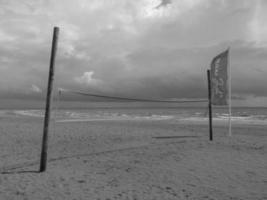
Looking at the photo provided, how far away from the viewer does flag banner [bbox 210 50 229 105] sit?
33.2ft

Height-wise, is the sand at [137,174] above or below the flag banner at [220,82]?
below

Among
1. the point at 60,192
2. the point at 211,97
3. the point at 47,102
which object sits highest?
the point at 211,97

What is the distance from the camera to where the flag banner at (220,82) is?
33.2ft

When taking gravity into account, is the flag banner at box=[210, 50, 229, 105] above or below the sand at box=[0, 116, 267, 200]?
above

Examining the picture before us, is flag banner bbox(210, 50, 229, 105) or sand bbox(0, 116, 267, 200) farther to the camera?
flag banner bbox(210, 50, 229, 105)

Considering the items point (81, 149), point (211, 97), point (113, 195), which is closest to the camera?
point (113, 195)

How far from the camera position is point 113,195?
166 inches

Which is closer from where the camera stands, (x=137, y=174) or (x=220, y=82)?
(x=137, y=174)

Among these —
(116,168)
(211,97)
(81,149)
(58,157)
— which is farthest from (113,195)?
(211,97)

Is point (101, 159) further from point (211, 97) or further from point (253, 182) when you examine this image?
point (211, 97)

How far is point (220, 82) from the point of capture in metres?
10.2

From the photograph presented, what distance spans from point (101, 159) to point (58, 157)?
1282 millimetres

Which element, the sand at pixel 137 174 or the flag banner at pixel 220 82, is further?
the flag banner at pixel 220 82

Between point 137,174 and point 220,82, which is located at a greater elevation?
point 220,82
